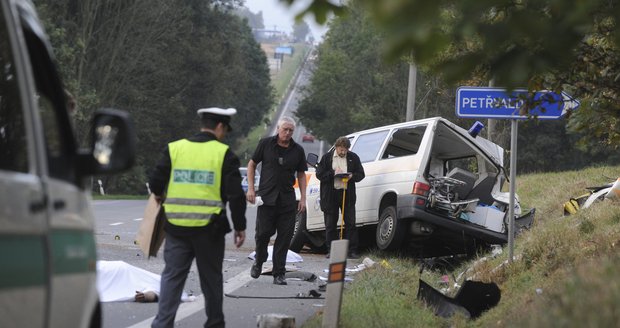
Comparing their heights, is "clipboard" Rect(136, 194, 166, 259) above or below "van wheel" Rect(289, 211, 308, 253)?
above

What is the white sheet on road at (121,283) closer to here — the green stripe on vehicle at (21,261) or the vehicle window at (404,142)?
the vehicle window at (404,142)

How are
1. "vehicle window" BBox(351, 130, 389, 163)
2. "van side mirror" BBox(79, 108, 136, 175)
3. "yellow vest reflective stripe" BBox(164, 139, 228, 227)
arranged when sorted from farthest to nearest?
"vehicle window" BBox(351, 130, 389, 163) < "yellow vest reflective stripe" BBox(164, 139, 228, 227) < "van side mirror" BBox(79, 108, 136, 175)

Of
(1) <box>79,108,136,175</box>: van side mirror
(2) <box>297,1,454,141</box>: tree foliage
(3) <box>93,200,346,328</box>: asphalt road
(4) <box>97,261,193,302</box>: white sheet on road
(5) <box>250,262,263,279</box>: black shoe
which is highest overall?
(2) <box>297,1,454,141</box>: tree foliage

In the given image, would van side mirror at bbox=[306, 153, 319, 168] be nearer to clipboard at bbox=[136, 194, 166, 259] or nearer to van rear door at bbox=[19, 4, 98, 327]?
clipboard at bbox=[136, 194, 166, 259]

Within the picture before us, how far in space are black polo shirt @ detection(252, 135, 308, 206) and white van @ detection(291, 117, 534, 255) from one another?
2745 mm

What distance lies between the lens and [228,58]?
62688 mm

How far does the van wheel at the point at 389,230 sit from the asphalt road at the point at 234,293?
0.47 meters

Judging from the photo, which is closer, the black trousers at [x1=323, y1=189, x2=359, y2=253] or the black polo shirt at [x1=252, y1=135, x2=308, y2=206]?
the black polo shirt at [x1=252, y1=135, x2=308, y2=206]

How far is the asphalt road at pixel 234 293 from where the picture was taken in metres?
9.40

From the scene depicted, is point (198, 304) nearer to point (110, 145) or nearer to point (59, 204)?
point (110, 145)

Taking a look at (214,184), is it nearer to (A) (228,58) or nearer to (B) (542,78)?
(B) (542,78)

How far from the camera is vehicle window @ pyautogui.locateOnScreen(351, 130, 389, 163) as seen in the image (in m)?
16.3

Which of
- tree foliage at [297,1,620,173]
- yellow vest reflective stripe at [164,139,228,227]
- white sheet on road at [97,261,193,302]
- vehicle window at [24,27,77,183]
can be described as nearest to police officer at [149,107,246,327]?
yellow vest reflective stripe at [164,139,228,227]

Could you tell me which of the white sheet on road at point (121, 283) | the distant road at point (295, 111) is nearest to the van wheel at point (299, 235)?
the white sheet on road at point (121, 283)
